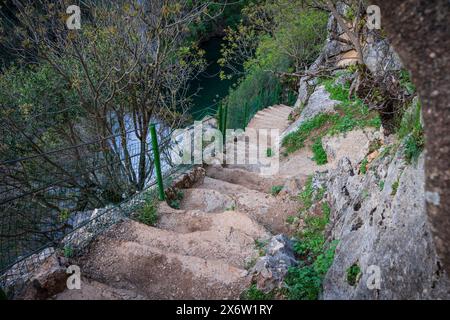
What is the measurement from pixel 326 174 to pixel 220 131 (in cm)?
382

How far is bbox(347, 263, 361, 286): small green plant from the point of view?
303 centimetres

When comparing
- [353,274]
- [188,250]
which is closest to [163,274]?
[188,250]

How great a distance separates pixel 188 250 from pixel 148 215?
1137 mm

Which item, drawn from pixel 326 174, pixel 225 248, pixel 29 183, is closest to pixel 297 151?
pixel 326 174

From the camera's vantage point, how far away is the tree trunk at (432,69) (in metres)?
1.77

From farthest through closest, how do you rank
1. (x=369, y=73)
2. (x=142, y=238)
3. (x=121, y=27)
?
1. (x=121, y=27)
2. (x=369, y=73)
3. (x=142, y=238)

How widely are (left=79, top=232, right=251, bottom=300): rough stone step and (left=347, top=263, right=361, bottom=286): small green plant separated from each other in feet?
3.44

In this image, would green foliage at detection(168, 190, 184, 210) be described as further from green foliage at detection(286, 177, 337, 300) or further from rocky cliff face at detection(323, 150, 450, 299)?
rocky cliff face at detection(323, 150, 450, 299)

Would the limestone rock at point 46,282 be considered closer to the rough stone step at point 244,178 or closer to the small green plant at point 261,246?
the small green plant at point 261,246

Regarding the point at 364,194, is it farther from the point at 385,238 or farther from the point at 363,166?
the point at 385,238

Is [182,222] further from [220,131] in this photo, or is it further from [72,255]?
[220,131]

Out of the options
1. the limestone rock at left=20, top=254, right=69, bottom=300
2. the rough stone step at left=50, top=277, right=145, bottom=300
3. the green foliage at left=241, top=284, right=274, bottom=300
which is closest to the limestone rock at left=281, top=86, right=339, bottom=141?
the green foliage at left=241, top=284, right=274, bottom=300

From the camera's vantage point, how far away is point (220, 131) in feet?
31.6

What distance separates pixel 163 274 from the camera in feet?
12.8
